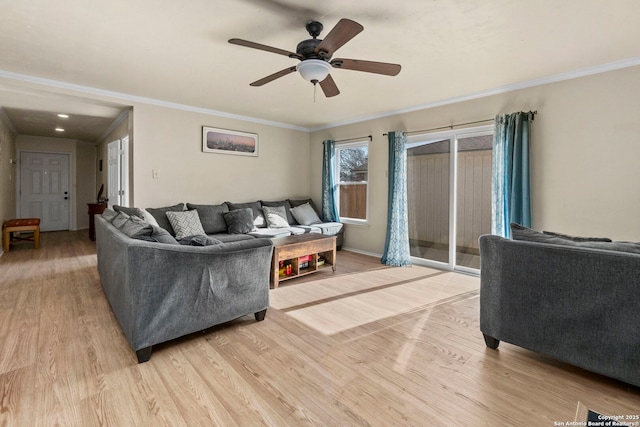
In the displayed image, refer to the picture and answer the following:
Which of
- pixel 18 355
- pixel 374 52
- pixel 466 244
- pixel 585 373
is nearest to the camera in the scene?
pixel 585 373

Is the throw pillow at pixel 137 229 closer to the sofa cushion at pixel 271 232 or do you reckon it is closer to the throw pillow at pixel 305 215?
the sofa cushion at pixel 271 232

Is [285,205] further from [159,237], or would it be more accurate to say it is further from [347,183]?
[159,237]

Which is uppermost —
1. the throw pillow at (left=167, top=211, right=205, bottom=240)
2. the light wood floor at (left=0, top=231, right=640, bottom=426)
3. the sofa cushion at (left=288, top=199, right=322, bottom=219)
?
the sofa cushion at (left=288, top=199, right=322, bottom=219)

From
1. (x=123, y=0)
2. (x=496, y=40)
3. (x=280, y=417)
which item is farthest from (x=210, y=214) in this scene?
(x=496, y=40)

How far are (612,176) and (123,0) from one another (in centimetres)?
448

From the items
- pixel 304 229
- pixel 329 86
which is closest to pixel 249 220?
pixel 304 229

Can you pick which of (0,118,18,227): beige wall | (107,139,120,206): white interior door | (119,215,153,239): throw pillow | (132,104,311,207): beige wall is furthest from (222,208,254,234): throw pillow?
(0,118,18,227): beige wall

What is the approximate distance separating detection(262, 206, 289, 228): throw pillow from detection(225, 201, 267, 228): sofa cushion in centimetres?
8

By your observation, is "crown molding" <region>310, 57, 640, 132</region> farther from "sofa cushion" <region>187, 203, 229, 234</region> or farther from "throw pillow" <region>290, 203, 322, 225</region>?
"sofa cushion" <region>187, 203, 229, 234</region>

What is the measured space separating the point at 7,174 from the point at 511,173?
8522mm

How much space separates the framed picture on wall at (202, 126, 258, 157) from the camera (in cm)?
501

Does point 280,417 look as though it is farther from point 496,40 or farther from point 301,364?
point 496,40

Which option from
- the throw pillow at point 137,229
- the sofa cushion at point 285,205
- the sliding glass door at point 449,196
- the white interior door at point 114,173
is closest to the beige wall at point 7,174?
the white interior door at point 114,173

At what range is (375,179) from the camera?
5305 millimetres
